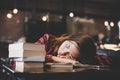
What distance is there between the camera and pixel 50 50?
6.58 feet

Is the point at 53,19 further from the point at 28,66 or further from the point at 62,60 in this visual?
the point at 28,66

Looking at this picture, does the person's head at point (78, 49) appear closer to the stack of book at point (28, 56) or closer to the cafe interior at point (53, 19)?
the stack of book at point (28, 56)

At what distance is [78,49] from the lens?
5.93ft

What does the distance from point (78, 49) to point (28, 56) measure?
498 mm

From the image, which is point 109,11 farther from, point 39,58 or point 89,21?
point 39,58

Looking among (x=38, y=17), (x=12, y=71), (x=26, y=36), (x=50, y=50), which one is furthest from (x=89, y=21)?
(x=12, y=71)

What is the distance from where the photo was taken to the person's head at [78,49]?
5.95 ft

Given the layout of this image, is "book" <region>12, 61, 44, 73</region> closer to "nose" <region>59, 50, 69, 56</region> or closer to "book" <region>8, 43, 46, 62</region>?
"book" <region>8, 43, 46, 62</region>

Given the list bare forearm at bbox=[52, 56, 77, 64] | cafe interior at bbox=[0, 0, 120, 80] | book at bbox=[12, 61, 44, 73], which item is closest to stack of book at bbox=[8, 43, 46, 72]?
book at bbox=[12, 61, 44, 73]

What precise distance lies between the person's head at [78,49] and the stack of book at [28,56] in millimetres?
374

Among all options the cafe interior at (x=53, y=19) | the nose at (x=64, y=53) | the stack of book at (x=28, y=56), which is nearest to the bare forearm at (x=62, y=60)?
the nose at (x=64, y=53)

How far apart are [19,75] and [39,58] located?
0.67 ft

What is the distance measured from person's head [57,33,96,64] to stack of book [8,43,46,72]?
1.23 feet

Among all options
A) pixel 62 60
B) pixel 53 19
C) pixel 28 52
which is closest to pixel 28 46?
pixel 28 52
